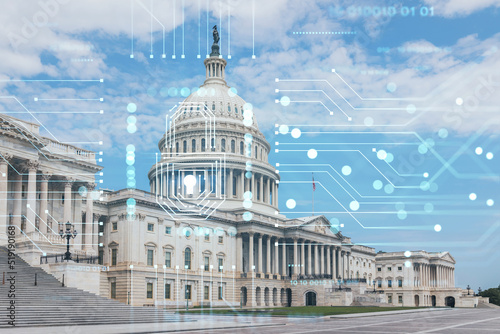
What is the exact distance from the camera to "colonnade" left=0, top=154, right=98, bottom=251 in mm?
52812

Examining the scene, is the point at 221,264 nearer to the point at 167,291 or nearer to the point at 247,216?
the point at 247,216

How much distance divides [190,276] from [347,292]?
2837cm

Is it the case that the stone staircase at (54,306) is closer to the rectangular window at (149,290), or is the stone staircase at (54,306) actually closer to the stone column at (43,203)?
Answer: the stone column at (43,203)

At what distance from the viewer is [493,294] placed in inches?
7421

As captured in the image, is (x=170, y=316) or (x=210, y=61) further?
(x=210, y=61)

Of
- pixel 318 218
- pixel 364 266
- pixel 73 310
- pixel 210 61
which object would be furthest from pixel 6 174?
pixel 364 266

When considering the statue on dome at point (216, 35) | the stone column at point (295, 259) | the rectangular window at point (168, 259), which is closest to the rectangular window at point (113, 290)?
the rectangular window at point (168, 259)

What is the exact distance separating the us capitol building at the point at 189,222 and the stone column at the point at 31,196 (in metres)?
0.10

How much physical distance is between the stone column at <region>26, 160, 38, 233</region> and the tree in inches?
6411

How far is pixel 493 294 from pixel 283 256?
114694mm

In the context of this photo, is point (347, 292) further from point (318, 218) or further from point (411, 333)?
point (411, 333)

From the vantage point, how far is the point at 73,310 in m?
38.6

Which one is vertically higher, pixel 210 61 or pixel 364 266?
pixel 210 61

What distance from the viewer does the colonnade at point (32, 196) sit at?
5281cm
